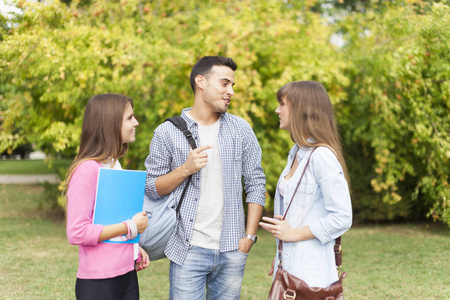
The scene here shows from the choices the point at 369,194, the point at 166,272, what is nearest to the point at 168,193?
the point at 166,272

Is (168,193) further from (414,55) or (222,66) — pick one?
(414,55)

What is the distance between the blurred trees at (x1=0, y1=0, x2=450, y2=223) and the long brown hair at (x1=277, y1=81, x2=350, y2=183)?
4615 millimetres

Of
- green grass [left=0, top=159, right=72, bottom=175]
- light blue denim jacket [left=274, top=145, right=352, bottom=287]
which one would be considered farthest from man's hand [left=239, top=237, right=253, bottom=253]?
green grass [left=0, top=159, right=72, bottom=175]

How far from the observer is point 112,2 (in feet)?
26.7

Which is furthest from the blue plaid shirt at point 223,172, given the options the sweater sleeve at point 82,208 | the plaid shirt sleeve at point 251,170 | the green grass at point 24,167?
the green grass at point 24,167

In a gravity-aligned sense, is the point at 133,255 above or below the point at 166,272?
above

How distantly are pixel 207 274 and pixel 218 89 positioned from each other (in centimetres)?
113

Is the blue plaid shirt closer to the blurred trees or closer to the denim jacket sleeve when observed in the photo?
the denim jacket sleeve

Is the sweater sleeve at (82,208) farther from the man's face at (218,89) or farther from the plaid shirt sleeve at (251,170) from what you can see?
the plaid shirt sleeve at (251,170)

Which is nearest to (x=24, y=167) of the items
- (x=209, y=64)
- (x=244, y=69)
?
(x=244, y=69)

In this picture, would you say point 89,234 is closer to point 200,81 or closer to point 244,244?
point 244,244

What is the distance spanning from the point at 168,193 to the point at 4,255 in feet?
17.6

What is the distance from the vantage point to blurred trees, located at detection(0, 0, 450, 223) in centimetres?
695

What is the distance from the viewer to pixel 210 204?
8.89 ft
